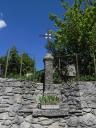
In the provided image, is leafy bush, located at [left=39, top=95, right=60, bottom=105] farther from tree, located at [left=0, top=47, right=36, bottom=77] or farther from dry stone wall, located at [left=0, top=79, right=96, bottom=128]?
tree, located at [left=0, top=47, right=36, bottom=77]

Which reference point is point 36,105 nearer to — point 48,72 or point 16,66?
point 48,72

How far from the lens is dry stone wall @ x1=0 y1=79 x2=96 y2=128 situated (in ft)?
32.5

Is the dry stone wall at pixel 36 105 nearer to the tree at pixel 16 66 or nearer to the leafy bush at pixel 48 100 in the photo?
the leafy bush at pixel 48 100

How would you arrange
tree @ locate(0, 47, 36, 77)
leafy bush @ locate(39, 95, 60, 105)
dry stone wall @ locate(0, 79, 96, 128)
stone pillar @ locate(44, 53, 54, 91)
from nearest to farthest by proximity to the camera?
dry stone wall @ locate(0, 79, 96, 128) < leafy bush @ locate(39, 95, 60, 105) < stone pillar @ locate(44, 53, 54, 91) < tree @ locate(0, 47, 36, 77)

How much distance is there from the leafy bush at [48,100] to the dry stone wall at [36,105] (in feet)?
1.02

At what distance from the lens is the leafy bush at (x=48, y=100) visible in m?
10.4

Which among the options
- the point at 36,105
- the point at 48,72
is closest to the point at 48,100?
the point at 36,105

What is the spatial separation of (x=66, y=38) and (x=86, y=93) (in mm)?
6258

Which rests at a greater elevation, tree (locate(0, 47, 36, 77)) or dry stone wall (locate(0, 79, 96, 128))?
tree (locate(0, 47, 36, 77))

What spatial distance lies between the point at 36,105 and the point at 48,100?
25.7 inches

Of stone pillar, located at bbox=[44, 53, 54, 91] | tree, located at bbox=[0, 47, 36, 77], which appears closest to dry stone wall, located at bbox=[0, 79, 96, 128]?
stone pillar, located at bbox=[44, 53, 54, 91]

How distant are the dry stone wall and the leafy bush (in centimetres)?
31

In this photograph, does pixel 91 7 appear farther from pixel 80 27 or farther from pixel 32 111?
pixel 32 111

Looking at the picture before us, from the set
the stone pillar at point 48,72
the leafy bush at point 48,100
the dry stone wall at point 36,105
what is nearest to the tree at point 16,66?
the stone pillar at point 48,72
